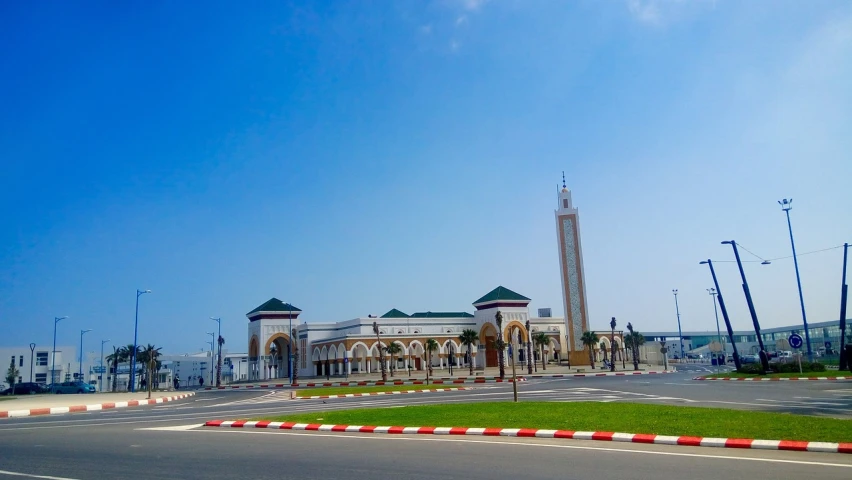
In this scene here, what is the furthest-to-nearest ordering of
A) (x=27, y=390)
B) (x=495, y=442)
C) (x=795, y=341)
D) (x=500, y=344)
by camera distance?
1. (x=27, y=390)
2. (x=500, y=344)
3. (x=795, y=341)
4. (x=495, y=442)

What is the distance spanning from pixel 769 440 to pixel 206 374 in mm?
125254

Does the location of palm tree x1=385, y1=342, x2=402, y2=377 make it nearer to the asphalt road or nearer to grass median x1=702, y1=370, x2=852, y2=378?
grass median x1=702, y1=370, x2=852, y2=378

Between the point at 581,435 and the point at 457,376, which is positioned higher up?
the point at 581,435

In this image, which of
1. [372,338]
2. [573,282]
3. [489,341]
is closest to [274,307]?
[372,338]

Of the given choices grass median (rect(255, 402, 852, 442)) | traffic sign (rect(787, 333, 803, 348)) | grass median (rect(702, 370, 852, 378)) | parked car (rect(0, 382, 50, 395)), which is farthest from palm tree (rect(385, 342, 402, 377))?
grass median (rect(255, 402, 852, 442))

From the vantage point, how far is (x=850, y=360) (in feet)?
91.6

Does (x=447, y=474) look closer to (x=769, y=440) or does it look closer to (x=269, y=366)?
(x=769, y=440)

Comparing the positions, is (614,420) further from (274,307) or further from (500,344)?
(274,307)

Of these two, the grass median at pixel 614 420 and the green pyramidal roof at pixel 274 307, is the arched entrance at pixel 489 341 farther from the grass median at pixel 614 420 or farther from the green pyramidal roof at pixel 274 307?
the grass median at pixel 614 420

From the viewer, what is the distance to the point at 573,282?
80812mm

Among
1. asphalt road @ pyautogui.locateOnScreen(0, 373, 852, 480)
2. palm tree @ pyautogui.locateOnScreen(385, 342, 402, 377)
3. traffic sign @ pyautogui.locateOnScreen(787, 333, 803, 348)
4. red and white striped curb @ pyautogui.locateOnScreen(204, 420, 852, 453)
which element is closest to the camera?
asphalt road @ pyautogui.locateOnScreen(0, 373, 852, 480)

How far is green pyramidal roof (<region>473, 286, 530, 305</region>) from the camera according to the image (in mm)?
86938

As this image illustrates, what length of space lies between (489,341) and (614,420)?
240ft

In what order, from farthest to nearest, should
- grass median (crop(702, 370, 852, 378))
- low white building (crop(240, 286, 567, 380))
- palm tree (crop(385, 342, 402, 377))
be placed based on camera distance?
low white building (crop(240, 286, 567, 380)), palm tree (crop(385, 342, 402, 377)), grass median (crop(702, 370, 852, 378))
